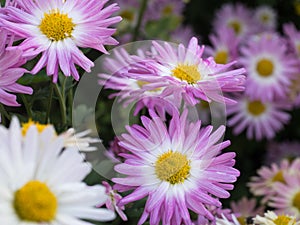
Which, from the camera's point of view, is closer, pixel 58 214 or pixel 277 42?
pixel 58 214

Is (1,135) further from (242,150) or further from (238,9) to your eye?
(238,9)

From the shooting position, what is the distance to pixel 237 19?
2258 millimetres

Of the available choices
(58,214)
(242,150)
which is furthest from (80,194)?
(242,150)

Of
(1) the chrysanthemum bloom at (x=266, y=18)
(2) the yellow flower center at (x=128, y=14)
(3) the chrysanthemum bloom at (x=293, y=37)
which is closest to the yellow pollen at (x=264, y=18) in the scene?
(1) the chrysanthemum bloom at (x=266, y=18)

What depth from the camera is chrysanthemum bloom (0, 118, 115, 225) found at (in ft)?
2.12

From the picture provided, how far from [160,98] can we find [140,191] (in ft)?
0.61

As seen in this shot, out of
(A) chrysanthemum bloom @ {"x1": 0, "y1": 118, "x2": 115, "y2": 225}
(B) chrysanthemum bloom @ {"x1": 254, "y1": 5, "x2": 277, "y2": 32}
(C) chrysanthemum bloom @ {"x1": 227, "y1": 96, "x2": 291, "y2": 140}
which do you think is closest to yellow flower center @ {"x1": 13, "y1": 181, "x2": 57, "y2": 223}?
(A) chrysanthemum bloom @ {"x1": 0, "y1": 118, "x2": 115, "y2": 225}

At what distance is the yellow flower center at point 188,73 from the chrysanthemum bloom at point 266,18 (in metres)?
1.24

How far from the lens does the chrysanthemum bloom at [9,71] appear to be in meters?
0.82

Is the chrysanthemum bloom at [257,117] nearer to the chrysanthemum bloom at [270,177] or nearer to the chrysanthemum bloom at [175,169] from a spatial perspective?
the chrysanthemum bloom at [270,177]

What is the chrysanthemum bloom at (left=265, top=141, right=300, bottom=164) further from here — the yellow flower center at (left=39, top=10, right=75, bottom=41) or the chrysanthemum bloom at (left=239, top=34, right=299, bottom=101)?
the yellow flower center at (left=39, top=10, right=75, bottom=41)

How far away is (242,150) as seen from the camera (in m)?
1.87

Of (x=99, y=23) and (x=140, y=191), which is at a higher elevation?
(x=99, y=23)

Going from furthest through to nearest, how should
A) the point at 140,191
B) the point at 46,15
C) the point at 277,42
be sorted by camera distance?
the point at 277,42 → the point at 46,15 → the point at 140,191
